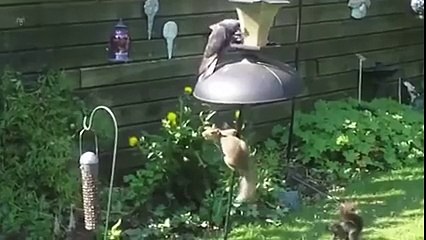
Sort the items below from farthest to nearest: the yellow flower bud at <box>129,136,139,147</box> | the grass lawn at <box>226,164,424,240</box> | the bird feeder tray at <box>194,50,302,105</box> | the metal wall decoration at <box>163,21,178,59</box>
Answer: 1. the metal wall decoration at <box>163,21,178,59</box>
2. the yellow flower bud at <box>129,136,139,147</box>
3. the grass lawn at <box>226,164,424,240</box>
4. the bird feeder tray at <box>194,50,302,105</box>

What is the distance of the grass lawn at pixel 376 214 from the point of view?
5.02 metres

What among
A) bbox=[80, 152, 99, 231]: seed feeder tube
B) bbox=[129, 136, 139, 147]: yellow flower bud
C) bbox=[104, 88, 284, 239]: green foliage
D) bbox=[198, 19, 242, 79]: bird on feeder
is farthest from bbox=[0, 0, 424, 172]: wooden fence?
bbox=[198, 19, 242, 79]: bird on feeder

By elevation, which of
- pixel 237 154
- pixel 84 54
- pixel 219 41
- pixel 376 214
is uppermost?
pixel 219 41

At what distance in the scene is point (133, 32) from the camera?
5680mm

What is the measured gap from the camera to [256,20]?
3.55 m

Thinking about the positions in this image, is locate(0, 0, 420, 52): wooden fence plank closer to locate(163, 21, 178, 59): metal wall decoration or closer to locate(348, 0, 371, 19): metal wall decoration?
locate(163, 21, 178, 59): metal wall decoration

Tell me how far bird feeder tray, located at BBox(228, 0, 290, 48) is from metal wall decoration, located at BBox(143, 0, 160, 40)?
2106 mm

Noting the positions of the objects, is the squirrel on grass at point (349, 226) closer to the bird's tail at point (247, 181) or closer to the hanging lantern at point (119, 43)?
the bird's tail at point (247, 181)

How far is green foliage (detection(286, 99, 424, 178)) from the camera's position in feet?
20.4

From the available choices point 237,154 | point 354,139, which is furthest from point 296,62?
point 237,154

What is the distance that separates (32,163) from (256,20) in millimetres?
1715

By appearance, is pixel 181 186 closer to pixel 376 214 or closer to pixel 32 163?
pixel 32 163

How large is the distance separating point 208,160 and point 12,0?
1.36 meters

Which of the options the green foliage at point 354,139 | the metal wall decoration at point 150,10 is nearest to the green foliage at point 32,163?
the metal wall decoration at point 150,10
